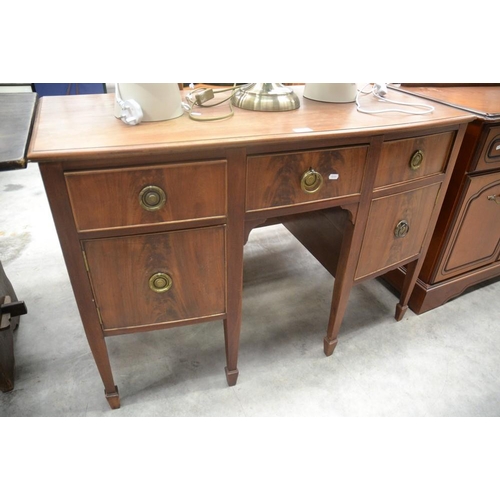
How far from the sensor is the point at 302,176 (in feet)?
2.77

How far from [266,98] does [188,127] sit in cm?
25

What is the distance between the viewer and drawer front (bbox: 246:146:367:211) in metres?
0.80

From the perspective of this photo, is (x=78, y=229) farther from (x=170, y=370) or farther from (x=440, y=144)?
(x=440, y=144)

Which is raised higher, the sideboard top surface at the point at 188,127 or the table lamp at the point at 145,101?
the table lamp at the point at 145,101

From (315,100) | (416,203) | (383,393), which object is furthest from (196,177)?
(383,393)

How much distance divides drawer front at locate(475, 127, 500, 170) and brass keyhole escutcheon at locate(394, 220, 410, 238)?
31 cm

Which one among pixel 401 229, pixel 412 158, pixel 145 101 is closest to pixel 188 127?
pixel 145 101

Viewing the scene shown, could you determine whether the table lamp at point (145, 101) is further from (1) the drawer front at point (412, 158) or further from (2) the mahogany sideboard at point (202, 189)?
(1) the drawer front at point (412, 158)

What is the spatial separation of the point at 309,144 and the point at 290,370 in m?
0.75

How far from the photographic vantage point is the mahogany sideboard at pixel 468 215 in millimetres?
1122

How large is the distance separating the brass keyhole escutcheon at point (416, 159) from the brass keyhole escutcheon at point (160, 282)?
68cm

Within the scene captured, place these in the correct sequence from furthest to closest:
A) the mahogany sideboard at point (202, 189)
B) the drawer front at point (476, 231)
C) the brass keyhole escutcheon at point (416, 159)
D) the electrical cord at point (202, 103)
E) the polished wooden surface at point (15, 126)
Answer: the drawer front at point (476, 231) < the brass keyhole escutcheon at point (416, 159) < the electrical cord at point (202, 103) < the mahogany sideboard at point (202, 189) < the polished wooden surface at point (15, 126)

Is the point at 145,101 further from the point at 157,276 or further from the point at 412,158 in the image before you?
the point at 412,158

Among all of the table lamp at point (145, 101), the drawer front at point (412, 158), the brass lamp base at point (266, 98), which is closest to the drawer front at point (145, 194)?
the table lamp at point (145, 101)
